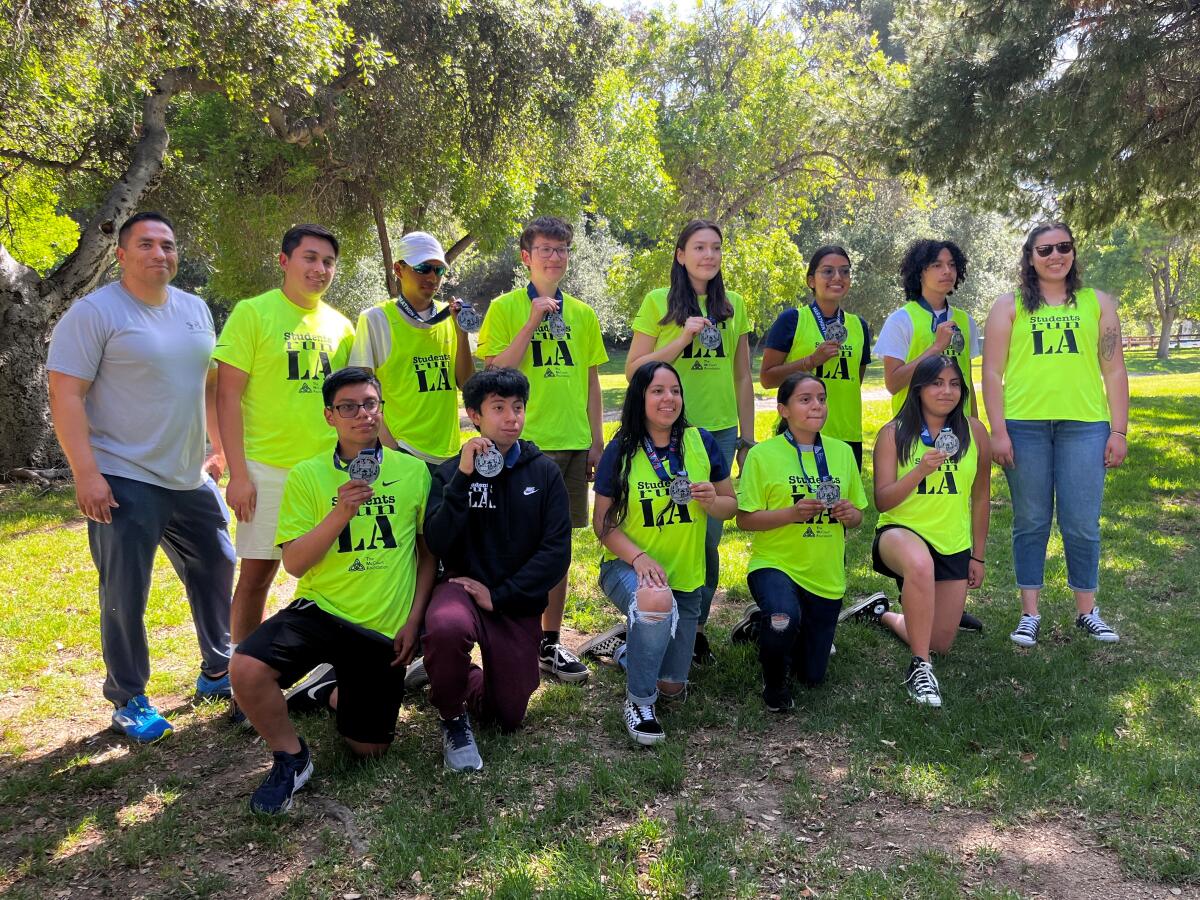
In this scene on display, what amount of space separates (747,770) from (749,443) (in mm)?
1993

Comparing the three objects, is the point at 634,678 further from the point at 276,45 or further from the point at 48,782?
the point at 276,45

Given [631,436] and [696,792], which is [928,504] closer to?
[631,436]

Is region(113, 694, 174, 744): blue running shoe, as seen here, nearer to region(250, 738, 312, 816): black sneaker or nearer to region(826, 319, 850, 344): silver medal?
region(250, 738, 312, 816): black sneaker

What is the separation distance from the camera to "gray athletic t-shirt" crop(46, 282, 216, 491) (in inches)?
155

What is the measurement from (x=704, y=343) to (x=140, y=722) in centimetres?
347

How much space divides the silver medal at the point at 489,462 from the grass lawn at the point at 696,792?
131 centimetres

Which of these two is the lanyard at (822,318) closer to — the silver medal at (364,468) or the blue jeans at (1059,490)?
the blue jeans at (1059,490)

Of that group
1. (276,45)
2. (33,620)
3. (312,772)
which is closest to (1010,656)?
(312,772)

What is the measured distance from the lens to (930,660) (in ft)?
15.6

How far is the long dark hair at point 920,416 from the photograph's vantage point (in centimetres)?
464

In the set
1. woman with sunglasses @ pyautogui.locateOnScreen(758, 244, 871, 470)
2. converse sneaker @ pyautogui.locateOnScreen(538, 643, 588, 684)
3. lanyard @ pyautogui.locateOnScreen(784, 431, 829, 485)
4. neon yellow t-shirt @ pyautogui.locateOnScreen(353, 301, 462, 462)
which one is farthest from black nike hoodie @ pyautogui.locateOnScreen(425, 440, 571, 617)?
woman with sunglasses @ pyautogui.locateOnScreen(758, 244, 871, 470)

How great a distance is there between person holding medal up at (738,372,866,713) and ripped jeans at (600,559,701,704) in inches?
15.3

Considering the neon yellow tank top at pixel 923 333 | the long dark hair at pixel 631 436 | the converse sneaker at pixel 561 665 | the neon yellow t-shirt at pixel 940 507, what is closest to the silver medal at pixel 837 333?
the neon yellow tank top at pixel 923 333

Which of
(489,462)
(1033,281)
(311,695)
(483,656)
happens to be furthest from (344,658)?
(1033,281)
